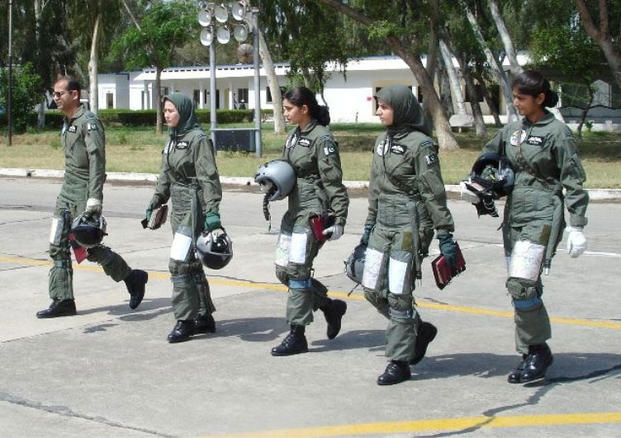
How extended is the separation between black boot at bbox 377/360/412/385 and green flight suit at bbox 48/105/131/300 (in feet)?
9.47

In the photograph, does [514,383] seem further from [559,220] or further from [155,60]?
[155,60]


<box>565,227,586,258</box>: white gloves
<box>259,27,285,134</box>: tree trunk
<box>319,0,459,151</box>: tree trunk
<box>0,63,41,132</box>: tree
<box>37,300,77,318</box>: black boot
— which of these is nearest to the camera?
<box>565,227,586,258</box>: white gloves

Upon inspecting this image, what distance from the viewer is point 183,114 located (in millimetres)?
7570

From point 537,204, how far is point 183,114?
2.60 meters

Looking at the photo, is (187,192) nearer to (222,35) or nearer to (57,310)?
(57,310)

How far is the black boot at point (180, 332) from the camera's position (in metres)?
7.69

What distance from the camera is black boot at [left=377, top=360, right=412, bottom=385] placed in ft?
21.0

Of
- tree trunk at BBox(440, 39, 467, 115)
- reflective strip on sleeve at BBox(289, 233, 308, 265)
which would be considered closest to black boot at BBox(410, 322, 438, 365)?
reflective strip on sleeve at BBox(289, 233, 308, 265)

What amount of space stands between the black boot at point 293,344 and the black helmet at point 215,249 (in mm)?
642

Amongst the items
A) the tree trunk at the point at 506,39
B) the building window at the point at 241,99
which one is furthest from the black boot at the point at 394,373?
the building window at the point at 241,99

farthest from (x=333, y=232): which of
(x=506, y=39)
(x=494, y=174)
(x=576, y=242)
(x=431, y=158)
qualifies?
(x=506, y=39)

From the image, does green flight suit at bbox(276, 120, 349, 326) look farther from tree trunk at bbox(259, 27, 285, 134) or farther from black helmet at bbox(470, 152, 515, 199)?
tree trunk at bbox(259, 27, 285, 134)

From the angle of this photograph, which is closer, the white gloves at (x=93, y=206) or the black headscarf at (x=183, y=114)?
the black headscarf at (x=183, y=114)

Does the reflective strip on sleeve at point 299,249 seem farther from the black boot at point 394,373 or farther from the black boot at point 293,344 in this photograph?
the black boot at point 394,373
